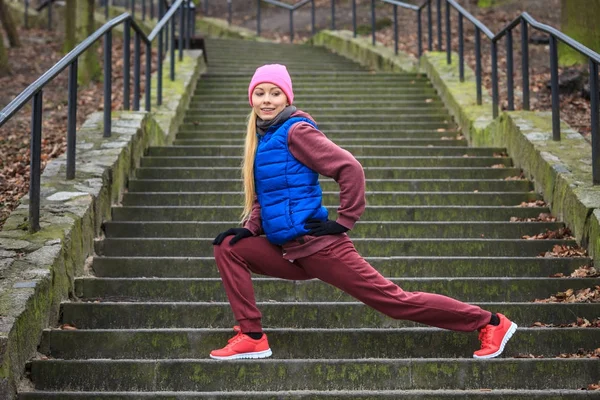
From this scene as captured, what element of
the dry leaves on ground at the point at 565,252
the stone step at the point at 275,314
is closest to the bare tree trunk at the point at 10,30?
the stone step at the point at 275,314

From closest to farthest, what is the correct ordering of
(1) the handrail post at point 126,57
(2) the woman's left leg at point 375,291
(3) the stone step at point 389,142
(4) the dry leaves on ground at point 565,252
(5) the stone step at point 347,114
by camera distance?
1. (2) the woman's left leg at point 375,291
2. (4) the dry leaves on ground at point 565,252
3. (1) the handrail post at point 126,57
4. (3) the stone step at point 389,142
5. (5) the stone step at point 347,114

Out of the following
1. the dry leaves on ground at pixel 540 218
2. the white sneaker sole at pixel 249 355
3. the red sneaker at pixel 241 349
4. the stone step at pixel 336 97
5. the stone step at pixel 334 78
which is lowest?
the white sneaker sole at pixel 249 355

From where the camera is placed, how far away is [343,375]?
13.9 feet

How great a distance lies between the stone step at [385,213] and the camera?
21.6 ft

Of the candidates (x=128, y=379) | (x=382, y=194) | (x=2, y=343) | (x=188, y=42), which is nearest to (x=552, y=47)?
(x=382, y=194)

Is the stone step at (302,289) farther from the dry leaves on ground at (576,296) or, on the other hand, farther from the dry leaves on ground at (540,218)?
the dry leaves on ground at (540,218)

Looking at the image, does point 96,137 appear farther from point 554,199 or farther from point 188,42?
point 188,42

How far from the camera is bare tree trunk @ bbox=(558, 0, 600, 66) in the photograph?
11133 millimetres

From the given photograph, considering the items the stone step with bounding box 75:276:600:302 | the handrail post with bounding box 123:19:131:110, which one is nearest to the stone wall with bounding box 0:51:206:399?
the handrail post with bounding box 123:19:131:110

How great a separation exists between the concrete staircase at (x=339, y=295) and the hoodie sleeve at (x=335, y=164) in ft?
2.74

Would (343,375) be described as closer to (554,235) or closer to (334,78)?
(554,235)

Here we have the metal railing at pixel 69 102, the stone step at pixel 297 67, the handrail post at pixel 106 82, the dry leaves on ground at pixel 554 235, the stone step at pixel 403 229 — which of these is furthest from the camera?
the stone step at pixel 297 67

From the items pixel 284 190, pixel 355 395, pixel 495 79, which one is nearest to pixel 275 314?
pixel 355 395

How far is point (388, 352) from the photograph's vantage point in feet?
14.8
